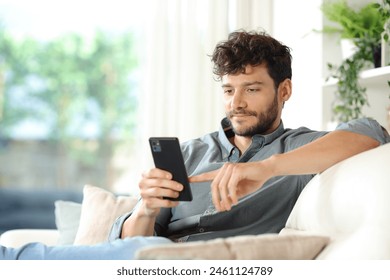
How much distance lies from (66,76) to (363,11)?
5.66 metres

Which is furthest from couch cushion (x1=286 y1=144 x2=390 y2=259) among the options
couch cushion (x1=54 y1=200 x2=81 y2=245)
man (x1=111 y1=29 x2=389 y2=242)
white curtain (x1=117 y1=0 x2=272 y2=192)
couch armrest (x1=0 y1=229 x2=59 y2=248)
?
white curtain (x1=117 y1=0 x2=272 y2=192)

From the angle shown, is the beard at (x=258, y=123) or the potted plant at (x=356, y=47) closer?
the beard at (x=258, y=123)

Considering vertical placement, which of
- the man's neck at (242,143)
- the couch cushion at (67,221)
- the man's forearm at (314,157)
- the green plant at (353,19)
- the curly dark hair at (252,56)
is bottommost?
the couch cushion at (67,221)

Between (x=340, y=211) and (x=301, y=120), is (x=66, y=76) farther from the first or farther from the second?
(x=340, y=211)

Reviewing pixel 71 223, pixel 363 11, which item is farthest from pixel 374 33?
pixel 71 223

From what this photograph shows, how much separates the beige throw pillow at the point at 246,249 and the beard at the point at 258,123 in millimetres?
716

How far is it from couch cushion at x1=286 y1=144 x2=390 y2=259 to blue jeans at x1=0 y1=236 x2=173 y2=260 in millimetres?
271

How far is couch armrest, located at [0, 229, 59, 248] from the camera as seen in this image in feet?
7.59

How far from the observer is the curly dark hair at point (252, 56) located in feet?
5.62

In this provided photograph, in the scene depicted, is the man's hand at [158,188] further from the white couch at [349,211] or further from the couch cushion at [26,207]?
the couch cushion at [26,207]

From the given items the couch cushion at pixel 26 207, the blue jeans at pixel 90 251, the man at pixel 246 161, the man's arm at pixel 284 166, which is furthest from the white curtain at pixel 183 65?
the blue jeans at pixel 90 251

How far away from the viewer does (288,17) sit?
3.31 metres

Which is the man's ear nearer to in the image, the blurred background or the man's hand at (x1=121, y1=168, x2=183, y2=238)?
the man's hand at (x1=121, y1=168, x2=183, y2=238)

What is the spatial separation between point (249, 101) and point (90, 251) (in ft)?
2.76
